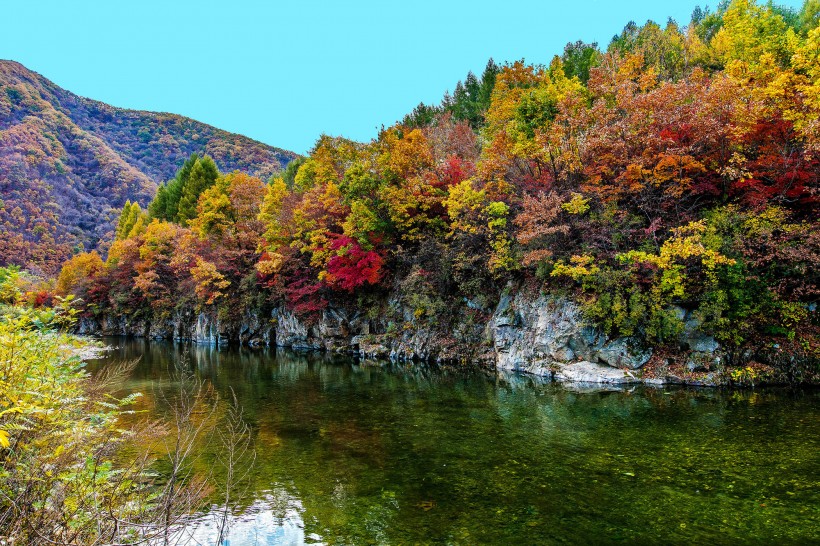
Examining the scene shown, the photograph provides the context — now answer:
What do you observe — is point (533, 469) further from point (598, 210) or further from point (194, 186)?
point (194, 186)

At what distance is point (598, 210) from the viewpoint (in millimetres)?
21906

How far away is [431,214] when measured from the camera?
99.6ft

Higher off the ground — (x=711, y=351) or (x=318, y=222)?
(x=318, y=222)

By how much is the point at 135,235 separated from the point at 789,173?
216 feet

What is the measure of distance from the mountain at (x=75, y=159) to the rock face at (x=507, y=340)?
2582 inches

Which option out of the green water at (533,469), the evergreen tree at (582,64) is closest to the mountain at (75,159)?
the evergreen tree at (582,64)

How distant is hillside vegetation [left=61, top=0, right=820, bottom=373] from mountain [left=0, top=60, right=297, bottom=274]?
66.2 m

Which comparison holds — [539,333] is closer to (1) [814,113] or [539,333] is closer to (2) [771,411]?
(2) [771,411]

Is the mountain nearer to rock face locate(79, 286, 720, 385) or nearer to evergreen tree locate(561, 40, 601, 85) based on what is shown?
rock face locate(79, 286, 720, 385)

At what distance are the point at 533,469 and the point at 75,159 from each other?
474 ft

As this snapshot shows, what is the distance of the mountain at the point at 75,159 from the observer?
89062mm

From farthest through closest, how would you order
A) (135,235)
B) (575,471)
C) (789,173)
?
(135,235) < (789,173) < (575,471)

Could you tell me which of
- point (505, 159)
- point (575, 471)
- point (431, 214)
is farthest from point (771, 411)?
point (431, 214)

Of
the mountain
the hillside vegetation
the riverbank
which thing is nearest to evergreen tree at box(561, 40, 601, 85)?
the hillside vegetation
